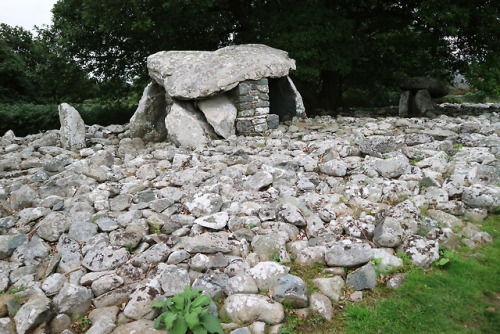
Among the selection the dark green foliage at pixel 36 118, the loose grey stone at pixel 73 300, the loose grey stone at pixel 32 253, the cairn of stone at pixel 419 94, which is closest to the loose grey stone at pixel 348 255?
the loose grey stone at pixel 73 300

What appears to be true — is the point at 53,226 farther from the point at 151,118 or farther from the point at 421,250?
the point at 151,118

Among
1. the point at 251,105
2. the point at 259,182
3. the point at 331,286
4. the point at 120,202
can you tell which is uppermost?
the point at 251,105

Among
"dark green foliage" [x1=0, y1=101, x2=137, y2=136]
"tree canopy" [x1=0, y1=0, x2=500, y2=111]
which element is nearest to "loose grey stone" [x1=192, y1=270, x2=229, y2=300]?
"tree canopy" [x1=0, y1=0, x2=500, y2=111]

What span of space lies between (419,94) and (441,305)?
9.37m

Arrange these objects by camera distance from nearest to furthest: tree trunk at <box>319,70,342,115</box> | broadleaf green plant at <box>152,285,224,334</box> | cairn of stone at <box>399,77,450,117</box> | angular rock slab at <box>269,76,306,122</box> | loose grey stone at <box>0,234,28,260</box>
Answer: broadleaf green plant at <box>152,285,224,334</box> → loose grey stone at <box>0,234,28,260</box> → angular rock slab at <box>269,76,306,122</box> → cairn of stone at <box>399,77,450,117</box> → tree trunk at <box>319,70,342,115</box>

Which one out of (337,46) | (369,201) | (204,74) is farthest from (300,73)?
(369,201)

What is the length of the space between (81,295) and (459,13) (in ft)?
33.7

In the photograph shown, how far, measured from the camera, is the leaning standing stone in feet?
24.3

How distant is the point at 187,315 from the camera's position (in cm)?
257

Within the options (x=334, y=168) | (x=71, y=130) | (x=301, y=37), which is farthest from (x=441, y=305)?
(x=301, y=37)

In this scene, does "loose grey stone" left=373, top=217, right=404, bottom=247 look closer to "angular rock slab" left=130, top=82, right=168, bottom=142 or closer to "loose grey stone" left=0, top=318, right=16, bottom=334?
"loose grey stone" left=0, top=318, right=16, bottom=334

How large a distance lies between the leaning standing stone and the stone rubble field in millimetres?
977

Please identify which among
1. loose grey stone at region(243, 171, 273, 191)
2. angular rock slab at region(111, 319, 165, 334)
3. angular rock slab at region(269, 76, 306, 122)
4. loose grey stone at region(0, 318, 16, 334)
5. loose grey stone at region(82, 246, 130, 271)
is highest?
angular rock slab at region(269, 76, 306, 122)

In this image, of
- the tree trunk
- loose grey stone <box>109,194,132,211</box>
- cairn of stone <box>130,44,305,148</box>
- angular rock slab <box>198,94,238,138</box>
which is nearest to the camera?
loose grey stone <box>109,194,132,211</box>
